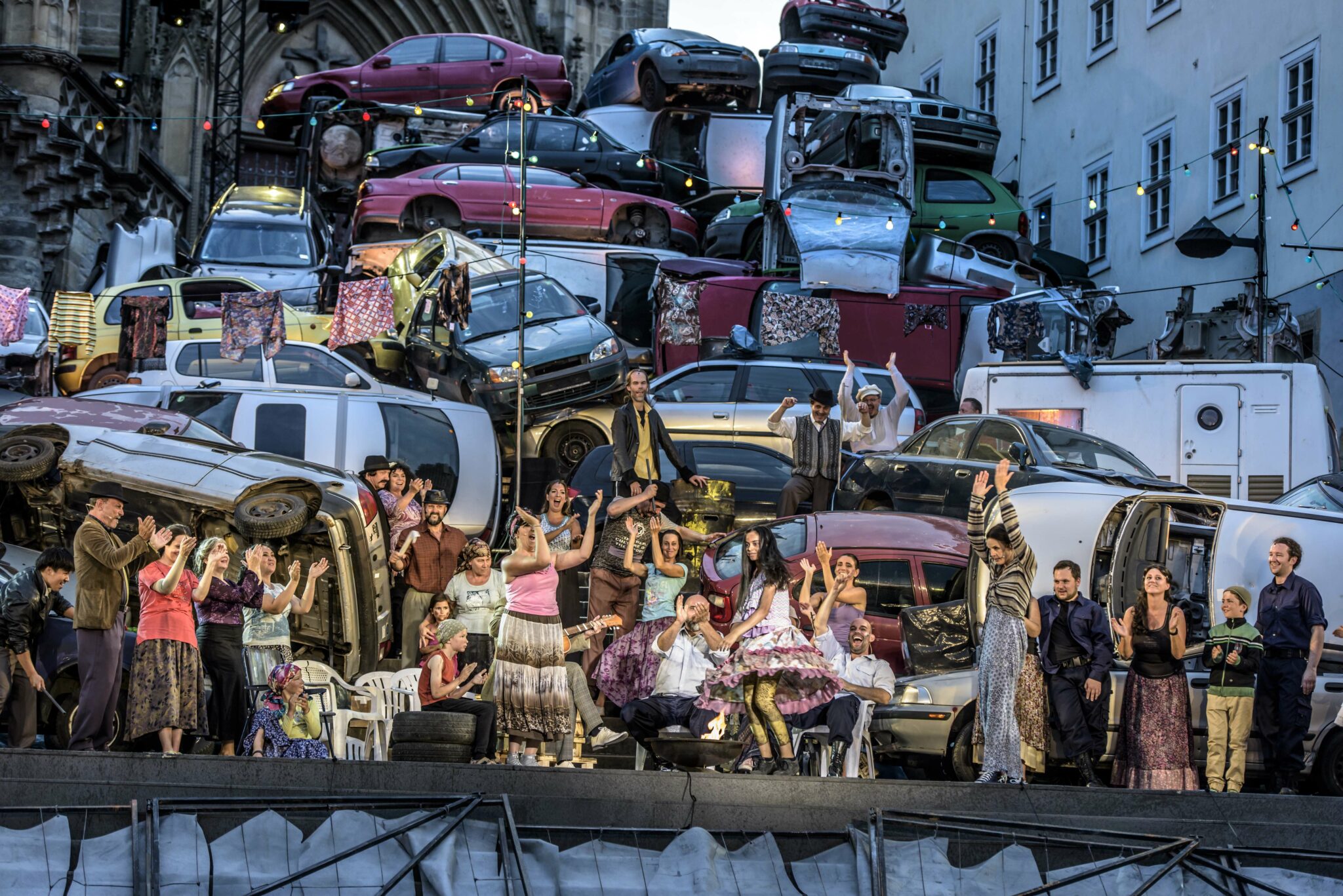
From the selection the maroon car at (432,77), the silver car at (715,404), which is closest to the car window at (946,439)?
the silver car at (715,404)

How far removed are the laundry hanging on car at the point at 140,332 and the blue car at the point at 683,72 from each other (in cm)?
1396

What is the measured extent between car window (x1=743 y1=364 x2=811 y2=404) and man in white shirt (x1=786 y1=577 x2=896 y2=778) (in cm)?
664

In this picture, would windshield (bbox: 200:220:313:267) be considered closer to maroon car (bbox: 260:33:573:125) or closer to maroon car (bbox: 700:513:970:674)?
maroon car (bbox: 260:33:573:125)

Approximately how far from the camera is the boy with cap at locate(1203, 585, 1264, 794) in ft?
38.4

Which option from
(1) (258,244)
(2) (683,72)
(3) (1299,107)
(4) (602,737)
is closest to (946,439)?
(4) (602,737)

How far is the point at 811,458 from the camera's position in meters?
16.2

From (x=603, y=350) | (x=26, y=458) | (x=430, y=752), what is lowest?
(x=430, y=752)

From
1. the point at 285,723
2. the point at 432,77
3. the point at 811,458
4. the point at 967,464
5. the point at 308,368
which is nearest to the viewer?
the point at 285,723

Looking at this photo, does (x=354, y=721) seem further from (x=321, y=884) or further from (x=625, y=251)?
(x=625, y=251)

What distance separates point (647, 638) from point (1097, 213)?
22522mm

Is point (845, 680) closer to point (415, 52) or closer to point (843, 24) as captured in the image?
point (415, 52)

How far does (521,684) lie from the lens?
1120cm

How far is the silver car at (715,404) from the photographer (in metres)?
19.2

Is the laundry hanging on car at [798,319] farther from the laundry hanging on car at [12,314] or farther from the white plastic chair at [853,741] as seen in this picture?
the white plastic chair at [853,741]
